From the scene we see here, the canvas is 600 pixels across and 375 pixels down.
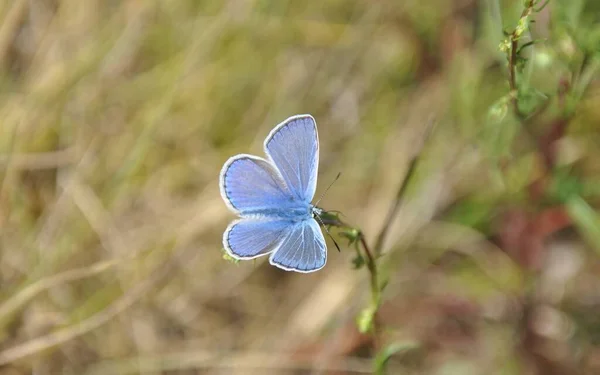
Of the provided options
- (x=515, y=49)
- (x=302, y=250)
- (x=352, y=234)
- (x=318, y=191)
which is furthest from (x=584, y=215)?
(x=302, y=250)

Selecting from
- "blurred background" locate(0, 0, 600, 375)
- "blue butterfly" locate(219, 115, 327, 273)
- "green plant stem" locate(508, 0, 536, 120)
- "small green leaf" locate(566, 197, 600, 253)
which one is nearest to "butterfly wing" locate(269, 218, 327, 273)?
"blue butterfly" locate(219, 115, 327, 273)

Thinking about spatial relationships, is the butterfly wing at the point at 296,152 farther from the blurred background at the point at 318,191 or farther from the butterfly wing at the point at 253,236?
the blurred background at the point at 318,191

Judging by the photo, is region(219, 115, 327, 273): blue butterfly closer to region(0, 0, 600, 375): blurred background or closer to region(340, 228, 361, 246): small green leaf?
region(340, 228, 361, 246): small green leaf

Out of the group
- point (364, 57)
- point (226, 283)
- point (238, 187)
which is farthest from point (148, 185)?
point (238, 187)

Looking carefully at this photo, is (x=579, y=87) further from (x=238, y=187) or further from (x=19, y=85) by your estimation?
(x=19, y=85)

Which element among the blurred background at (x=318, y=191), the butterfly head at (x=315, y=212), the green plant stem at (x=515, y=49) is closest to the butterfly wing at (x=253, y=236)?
the butterfly head at (x=315, y=212)

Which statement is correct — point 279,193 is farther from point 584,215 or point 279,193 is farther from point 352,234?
point 584,215
